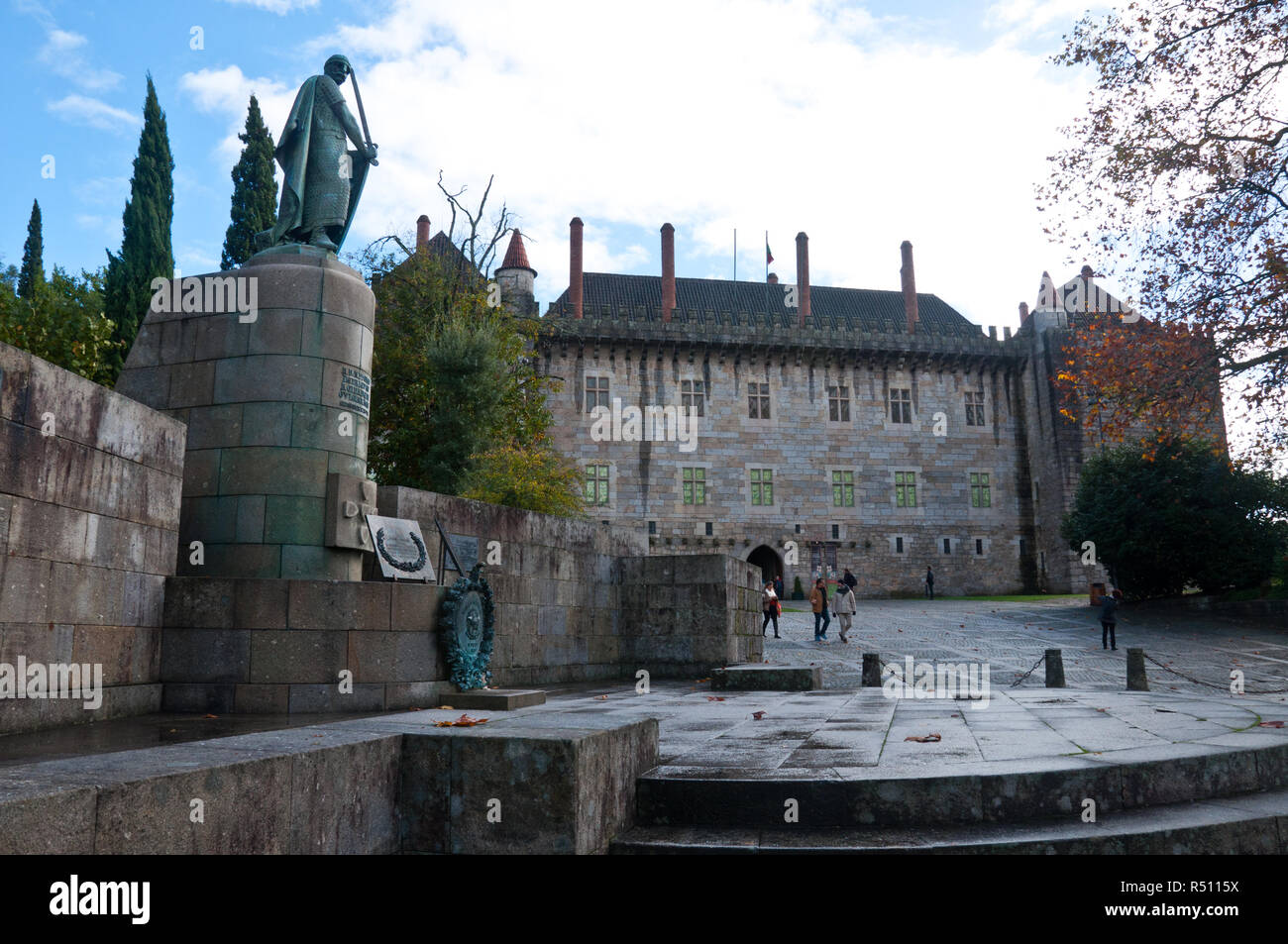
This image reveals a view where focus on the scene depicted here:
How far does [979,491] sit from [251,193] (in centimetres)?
3584

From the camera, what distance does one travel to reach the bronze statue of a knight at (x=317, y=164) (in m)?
10.8

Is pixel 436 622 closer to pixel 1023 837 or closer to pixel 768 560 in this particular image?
pixel 1023 837

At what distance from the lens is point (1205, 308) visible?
1622 cm

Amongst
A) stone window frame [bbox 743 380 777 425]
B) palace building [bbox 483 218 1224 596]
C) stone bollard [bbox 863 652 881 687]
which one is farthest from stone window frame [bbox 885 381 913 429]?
stone bollard [bbox 863 652 881 687]

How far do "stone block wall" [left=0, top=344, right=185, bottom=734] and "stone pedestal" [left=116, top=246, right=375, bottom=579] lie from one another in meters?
0.94

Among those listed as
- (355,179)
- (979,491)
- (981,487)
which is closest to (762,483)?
(979,491)

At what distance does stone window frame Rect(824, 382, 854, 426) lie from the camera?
150 feet

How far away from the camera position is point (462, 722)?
4.82 meters

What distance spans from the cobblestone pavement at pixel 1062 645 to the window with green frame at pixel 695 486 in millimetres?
10607

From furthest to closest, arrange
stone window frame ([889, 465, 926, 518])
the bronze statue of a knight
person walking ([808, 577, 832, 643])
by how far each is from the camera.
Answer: stone window frame ([889, 465, 926, 518]) → person walking ([808, 577, 832, 643]) → the bronze statue of a knight

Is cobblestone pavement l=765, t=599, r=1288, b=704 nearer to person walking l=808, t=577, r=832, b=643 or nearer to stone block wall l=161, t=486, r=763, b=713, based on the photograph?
person walking l=808, t=577, r=832, b=643

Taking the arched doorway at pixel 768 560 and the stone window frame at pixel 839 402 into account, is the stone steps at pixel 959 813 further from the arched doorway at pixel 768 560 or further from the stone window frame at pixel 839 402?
the stone window frame at pixel 839 402
